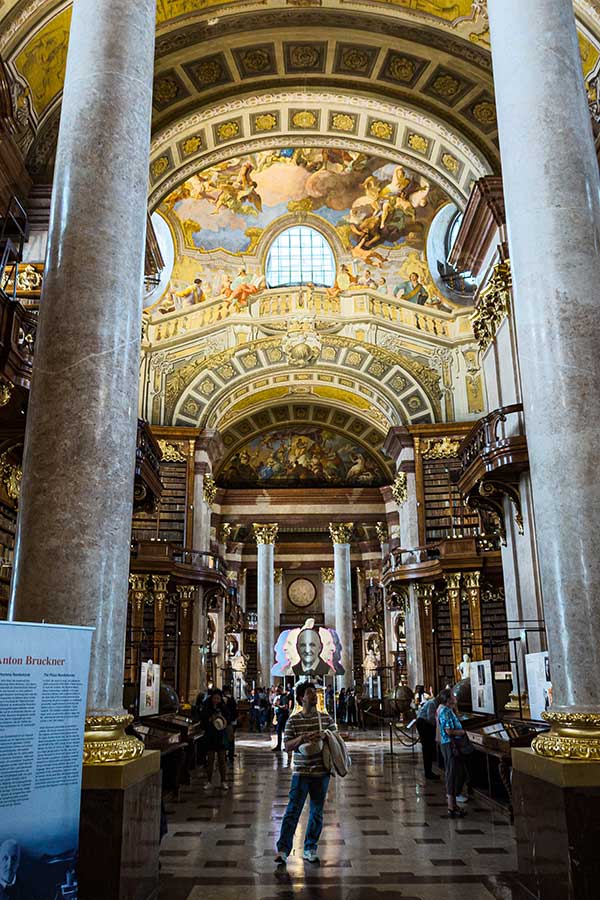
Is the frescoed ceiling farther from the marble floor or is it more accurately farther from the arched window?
the marble floor

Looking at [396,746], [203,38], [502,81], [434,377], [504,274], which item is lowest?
[396,746]

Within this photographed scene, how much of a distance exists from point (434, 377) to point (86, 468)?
18.5 m

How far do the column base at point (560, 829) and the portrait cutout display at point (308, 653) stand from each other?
26.8 ft

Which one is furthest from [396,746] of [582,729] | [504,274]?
[582,729]

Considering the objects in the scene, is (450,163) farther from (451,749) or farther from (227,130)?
(451,749)

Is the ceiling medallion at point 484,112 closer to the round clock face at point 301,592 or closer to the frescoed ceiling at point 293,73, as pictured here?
the frescoed ceiling at point 293,73

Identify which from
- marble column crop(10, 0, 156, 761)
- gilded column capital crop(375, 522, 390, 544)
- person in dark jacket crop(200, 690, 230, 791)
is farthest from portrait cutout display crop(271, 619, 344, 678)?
gilded column capital crop(375, 522, 390, 544)

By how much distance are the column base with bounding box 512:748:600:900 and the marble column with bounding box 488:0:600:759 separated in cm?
15

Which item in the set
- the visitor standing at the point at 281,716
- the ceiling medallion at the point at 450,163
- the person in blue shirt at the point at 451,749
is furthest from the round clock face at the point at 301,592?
the person in blue shirt at the point at 451,749

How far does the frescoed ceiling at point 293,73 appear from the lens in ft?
33.8

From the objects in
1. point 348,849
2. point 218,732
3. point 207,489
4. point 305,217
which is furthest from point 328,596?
point 348,849

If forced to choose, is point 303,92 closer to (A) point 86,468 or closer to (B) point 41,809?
(A) point 86,468

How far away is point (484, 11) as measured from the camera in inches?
423

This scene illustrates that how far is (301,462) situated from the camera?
3008 centimetres
